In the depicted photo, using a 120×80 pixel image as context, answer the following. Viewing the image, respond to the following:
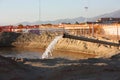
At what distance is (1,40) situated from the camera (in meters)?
64.0

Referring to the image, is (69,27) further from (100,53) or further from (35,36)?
(100,53)

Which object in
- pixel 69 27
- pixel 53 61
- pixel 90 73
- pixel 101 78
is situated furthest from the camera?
pixel 69 27

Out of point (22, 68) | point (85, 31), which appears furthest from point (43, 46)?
point (22, 68)

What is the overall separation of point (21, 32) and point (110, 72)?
47.3 meters

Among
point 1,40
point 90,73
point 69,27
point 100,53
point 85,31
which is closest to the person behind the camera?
point 90,73

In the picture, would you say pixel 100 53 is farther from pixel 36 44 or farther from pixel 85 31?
pixel 36 44

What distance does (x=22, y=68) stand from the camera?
69.2ft

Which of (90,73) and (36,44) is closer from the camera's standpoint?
(90,73)

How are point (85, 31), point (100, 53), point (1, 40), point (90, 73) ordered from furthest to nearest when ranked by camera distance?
1. point (1, 40)
2. point (85, 31)
3. point (100, 53)
4. point (90, 73)

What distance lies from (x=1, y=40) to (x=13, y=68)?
1742 inches

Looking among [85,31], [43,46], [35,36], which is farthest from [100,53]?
[35,36]

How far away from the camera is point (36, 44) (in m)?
60.7

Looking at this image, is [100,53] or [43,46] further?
[43,46]

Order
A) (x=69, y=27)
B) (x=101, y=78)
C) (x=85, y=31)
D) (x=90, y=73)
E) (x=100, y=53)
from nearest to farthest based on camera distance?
(x=101, y=78), (x=90, y=73), (x=100, y=53), (x=85, y=31), (x=69, y=27)
